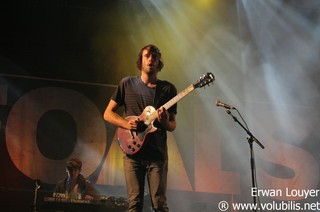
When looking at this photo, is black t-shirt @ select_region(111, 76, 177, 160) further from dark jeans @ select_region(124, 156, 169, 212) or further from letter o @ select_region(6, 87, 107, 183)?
letter o @ select_region(6, 87, 107, 183)

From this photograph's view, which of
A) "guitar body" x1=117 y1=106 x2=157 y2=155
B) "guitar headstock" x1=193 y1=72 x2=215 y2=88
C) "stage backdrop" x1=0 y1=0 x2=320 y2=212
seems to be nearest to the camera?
"guitar body" x1=117 y1=106 x2=157 y2=155

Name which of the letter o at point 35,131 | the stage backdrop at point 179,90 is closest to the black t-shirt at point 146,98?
the stage backdrop at point 179,90

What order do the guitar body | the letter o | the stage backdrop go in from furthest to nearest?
the stage backdrop < the letter o < the guitar body

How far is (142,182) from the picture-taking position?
153 inches

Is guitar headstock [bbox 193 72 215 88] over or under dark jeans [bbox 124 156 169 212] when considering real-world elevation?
over

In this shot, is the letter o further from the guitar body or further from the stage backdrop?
the guitar body

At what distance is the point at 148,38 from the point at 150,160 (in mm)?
5243

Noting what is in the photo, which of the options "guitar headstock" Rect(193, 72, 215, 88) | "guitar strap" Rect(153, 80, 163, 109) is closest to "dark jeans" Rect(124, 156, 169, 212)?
"guitar strap" Rect(153, 80, 163, 109)

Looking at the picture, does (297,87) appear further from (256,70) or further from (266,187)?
(266,187)

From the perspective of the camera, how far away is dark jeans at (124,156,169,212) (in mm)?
3760

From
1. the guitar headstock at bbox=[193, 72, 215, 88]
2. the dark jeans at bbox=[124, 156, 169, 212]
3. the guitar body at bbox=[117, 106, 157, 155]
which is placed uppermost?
the guitar headstock at bbox=[193, 72, 215, 88]

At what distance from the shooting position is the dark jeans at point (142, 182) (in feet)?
12.3

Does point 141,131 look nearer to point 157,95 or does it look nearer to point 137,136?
point 137,136

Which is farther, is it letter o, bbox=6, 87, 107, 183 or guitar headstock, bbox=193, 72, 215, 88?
letter o, bbox=6, 87, 107, 183
